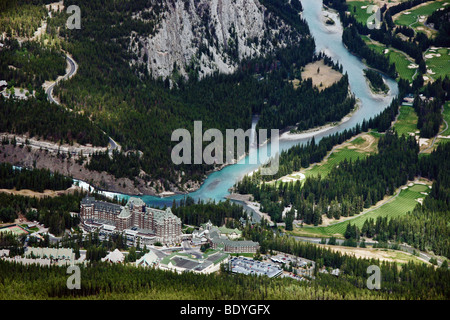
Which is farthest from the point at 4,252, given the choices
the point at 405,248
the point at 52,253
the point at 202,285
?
the point at 405,248

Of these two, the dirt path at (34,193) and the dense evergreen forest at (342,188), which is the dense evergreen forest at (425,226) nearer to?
the dense evergreen forest at (342,188)

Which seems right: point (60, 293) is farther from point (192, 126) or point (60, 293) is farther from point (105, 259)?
point (192, 126)

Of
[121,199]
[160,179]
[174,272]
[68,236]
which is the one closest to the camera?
[174,272]

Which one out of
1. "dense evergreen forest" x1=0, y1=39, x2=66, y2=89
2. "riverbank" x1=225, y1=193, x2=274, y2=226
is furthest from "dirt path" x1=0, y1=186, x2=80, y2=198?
"dense evergreen forest" x1=0, y1=39, x2=66, y2=89

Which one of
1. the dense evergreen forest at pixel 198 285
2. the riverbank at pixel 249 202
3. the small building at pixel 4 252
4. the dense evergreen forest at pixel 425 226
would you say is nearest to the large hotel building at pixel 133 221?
the dense evergreen forest at pixel 198 285

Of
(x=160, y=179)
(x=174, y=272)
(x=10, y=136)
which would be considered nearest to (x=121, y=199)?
(x=160, y=179)

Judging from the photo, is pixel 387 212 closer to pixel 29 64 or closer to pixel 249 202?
pixel 249 202
